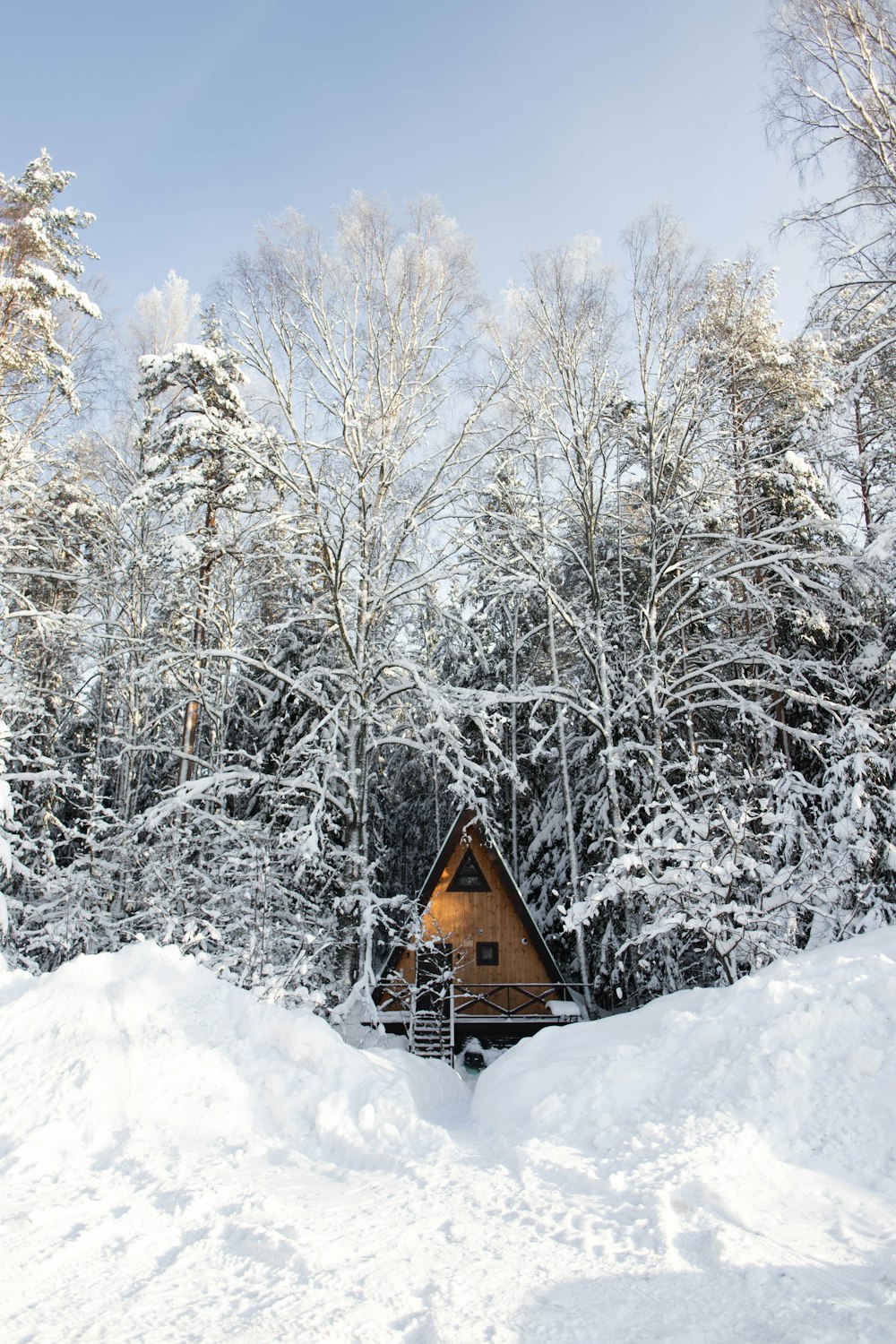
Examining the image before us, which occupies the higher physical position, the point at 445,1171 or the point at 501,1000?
the point at 445,1171

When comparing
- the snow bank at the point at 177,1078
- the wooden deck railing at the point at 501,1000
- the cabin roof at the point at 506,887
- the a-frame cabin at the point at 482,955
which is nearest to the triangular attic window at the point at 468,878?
the a-frame cabin at the point at 482,955

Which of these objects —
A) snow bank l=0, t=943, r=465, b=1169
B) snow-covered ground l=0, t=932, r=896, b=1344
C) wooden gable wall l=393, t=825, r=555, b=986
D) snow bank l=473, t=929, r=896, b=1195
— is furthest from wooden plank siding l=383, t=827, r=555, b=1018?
snow bank l=473, t=929, r=896, b=1195

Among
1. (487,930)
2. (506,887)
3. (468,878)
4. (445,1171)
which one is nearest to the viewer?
(445,1171)

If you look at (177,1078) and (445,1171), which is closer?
(445,1171)

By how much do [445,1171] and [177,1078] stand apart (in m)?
2.61

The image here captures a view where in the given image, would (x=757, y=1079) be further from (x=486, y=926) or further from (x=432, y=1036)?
(x=486, y=926)

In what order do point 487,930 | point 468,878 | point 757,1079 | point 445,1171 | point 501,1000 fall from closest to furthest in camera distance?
point 445,1171
point 757,1079
point 501,1000
point 487,930
point 468,878

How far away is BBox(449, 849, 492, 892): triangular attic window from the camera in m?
16.3

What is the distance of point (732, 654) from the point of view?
13461 mm

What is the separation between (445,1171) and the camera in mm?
5445

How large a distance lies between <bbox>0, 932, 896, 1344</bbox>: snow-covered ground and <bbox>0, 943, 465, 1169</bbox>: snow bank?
0.08 feet

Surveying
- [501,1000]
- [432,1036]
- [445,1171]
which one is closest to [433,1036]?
[432,1036]

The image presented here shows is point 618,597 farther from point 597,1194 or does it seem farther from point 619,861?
point 597,1194

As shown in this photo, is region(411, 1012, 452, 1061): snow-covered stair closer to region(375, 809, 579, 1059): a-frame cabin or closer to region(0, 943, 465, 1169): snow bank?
region(375, 809, 579, 1059): a-frame cabin
